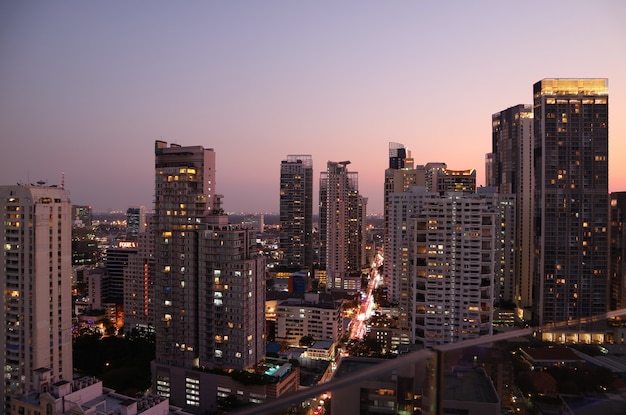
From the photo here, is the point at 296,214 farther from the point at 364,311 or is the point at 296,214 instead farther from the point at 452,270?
the point at 452,270

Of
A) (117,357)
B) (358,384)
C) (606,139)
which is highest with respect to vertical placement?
(606,139)

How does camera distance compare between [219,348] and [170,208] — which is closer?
[219,348]

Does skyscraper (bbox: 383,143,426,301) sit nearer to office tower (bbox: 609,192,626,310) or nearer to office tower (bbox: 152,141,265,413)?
office tower (bbox: 609,192,626,310)

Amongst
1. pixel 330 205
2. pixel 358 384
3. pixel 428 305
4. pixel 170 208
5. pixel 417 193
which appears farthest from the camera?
pixel 330 205

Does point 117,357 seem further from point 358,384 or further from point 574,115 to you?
point 574,115

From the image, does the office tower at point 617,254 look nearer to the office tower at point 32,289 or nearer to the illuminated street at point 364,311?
the illuminated street at point 364,311

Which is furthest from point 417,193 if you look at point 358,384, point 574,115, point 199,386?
point 358,384
